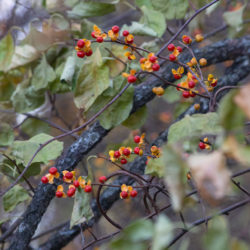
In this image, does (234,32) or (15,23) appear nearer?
(234,32)

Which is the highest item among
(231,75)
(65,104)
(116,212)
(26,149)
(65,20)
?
(65,20)

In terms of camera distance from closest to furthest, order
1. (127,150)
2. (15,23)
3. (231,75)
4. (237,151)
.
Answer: (237,151), (127,150), (231,75), (15,23)

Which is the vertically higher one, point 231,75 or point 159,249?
point 159,249

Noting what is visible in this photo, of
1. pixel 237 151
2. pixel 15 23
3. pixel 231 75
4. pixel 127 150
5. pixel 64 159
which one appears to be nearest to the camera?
pixel 237 151

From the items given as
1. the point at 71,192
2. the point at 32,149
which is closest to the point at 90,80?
the point at 32,149

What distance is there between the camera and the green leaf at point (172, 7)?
34.4 inches

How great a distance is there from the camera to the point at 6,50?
862mm

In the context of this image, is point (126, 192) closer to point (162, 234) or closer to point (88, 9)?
point (162, 234)

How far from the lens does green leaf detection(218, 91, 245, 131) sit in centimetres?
32

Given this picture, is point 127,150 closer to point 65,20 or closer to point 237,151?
point 237,151

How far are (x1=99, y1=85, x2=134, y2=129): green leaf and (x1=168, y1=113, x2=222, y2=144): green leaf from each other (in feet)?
0.89

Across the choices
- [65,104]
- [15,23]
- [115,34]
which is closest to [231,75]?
[115,34]

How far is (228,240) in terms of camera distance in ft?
1.13

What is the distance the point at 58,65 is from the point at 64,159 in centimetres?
32
